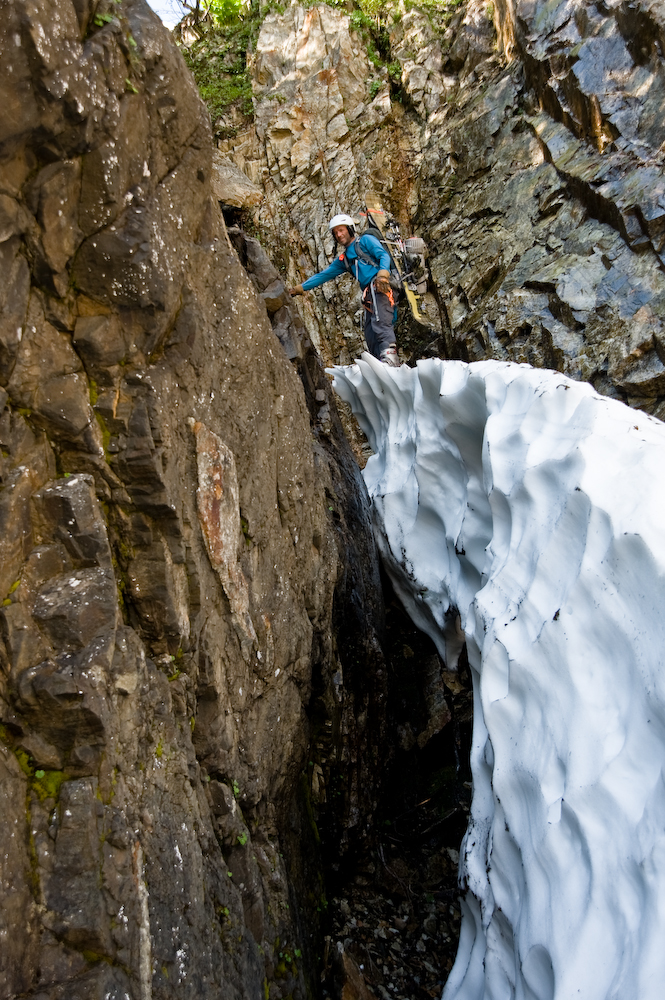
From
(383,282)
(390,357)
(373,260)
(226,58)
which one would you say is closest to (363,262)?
(373,260)

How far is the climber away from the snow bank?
11.4 feet

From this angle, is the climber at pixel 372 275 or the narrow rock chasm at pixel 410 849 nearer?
the narrow rock chasm at pixel 410 849

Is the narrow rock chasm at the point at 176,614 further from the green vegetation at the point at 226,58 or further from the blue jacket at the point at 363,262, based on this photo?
the green vegetation at the point at 226,58

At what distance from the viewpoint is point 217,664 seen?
3457 mm

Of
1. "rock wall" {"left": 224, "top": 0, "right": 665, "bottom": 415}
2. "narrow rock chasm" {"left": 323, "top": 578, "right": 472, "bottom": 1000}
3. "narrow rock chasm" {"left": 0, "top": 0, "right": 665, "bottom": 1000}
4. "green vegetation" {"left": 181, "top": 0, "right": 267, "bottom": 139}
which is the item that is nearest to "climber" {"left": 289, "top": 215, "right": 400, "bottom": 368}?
"rock wall" {"left": 224, "top": 0, "right": 665, "bottom": 415}

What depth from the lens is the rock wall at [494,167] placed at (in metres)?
8.46

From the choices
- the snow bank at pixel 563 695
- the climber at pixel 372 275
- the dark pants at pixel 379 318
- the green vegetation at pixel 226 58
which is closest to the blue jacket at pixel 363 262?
the climber at pixel 372 275

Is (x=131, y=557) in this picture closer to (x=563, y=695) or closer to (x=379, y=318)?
(x=563, y=695)

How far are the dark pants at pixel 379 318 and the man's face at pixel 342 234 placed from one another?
24.9 inches

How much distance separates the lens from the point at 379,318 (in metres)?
8.48

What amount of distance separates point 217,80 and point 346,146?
8.95 ft

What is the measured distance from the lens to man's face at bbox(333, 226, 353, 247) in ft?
27.0

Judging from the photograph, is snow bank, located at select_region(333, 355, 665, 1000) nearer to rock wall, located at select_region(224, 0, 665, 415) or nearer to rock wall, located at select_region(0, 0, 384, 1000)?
rock wall, located at select_region(0, 0, 384, 1000)

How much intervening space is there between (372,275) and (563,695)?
251 inches
